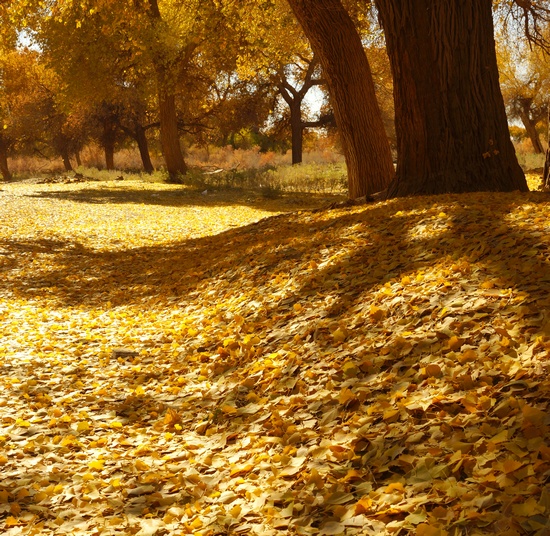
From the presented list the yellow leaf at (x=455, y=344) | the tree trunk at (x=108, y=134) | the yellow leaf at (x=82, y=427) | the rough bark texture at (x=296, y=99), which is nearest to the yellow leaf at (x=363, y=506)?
the yellow leaf at (x=455, y=344)

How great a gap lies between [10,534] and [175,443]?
1.06 metres

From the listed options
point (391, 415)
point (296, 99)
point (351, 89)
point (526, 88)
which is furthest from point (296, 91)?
point (391, 415)

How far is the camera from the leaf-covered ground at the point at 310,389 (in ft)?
8.33

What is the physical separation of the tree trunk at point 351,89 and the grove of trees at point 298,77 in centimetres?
2

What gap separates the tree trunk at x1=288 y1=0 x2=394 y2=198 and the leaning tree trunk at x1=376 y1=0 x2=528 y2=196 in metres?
1.48

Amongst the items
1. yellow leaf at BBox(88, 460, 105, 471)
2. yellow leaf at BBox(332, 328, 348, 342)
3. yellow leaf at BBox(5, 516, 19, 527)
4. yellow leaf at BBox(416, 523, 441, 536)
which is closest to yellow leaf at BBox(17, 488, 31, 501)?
yellow leaf at BBox(5, 516, 19, 527)

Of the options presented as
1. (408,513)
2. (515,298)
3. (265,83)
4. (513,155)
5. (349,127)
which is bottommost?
(408,513)

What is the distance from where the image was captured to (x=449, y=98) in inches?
270

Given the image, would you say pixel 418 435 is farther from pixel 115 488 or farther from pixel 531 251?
pixel 531 251

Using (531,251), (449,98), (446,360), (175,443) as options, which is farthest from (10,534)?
(449,98)

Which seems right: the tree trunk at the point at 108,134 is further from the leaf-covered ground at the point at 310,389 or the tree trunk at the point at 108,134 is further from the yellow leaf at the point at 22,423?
the yellow leaf at the point at 22,423

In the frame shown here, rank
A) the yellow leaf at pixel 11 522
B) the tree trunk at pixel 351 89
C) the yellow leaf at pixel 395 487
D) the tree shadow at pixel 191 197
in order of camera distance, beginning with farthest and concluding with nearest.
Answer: the tree shadow at pixel 191 197 < the tree trunk at pixel 351 89 < the yellow leaf at pixel 11 522 < the yellow leaf at pixel 395 487

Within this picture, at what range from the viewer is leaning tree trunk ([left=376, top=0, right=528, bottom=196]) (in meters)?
6.77

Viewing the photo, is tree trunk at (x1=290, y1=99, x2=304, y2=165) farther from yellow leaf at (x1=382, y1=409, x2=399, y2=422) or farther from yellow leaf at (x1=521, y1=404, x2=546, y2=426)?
yellow leaf at (x1=521, y1=404, x2=546, y2=426)
